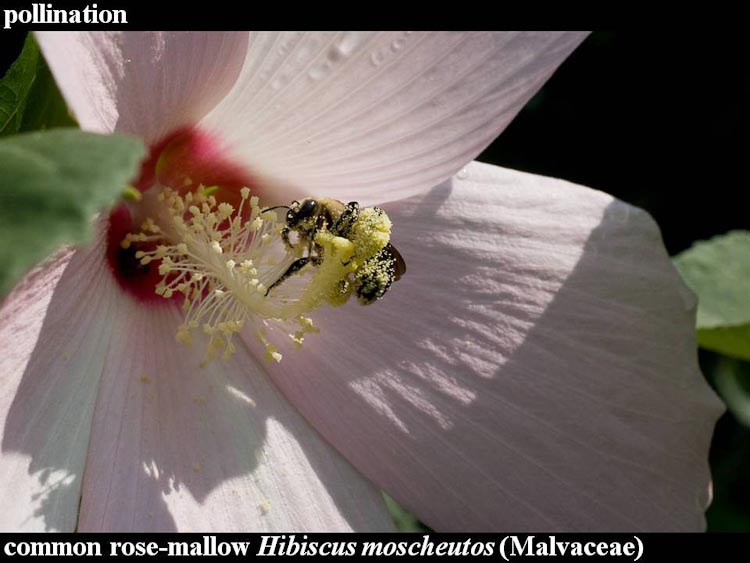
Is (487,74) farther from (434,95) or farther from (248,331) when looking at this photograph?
(248,331)

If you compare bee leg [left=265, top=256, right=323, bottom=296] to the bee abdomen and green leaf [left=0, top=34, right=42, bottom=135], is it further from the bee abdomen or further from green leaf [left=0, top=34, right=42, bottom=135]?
green leaf [left=0, top=34, right=42, bottom=135]

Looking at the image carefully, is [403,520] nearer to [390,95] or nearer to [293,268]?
[293,268]

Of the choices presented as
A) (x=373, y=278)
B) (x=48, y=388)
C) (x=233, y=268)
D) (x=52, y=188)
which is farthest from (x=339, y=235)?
(x=52, y=188)

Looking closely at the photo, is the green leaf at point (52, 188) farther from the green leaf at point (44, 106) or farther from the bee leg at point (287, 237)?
the bee leg at point (287, 237)

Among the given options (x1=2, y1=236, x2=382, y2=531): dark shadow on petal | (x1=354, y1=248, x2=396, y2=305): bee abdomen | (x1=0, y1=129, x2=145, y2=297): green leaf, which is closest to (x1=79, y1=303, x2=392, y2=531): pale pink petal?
(x1=2, y1=236, x2=382, y2=531): dark shadow on petal

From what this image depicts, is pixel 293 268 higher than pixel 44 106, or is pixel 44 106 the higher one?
pixel 44 106

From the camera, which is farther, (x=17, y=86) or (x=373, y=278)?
(x=373, y=278)
